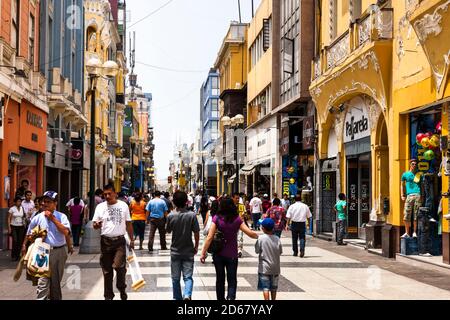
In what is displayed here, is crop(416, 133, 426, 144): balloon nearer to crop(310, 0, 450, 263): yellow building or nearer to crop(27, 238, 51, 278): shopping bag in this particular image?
crop(310, 0, 450, 263): yellow building

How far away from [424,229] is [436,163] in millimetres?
1648

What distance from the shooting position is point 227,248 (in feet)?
31.4

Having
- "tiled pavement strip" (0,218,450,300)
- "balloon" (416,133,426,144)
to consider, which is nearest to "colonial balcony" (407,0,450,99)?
"balloon" (416,133,426,144)

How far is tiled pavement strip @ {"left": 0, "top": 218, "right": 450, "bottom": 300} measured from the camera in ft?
36.9

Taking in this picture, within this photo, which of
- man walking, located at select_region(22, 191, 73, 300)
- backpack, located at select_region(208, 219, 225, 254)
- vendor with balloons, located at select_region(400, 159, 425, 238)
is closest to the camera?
man walking, located at select_region(22, 191, 73, 300)

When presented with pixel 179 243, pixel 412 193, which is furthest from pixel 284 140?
pixel 179 243

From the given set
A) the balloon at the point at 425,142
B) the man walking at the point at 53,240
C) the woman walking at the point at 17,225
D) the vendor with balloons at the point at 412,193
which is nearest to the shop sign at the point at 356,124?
the vendor with balloons at the point at 412,193

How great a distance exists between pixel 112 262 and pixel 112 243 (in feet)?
1.00

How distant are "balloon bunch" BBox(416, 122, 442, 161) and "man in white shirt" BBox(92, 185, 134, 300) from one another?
28.3 feet

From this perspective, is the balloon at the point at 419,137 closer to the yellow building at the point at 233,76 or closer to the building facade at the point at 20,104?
the building facade at the point at 20,104

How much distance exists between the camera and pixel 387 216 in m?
19.0

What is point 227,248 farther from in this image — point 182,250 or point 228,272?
point 182,250

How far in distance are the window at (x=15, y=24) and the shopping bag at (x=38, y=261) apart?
13292 millimetres
